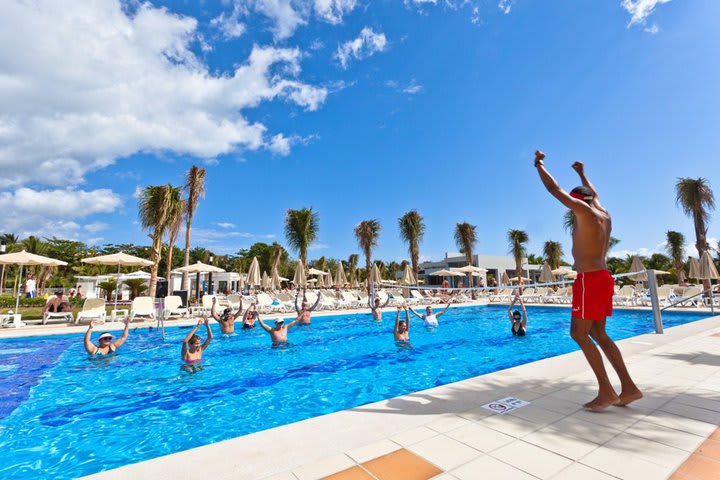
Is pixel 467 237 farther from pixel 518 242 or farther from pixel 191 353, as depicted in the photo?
pixel 191 353

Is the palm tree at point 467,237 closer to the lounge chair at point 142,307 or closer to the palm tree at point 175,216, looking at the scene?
the palm tree at point 175,216

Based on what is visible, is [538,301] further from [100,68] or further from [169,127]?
[100,68]

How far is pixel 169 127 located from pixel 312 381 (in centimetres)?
1125

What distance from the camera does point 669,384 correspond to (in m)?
4.04

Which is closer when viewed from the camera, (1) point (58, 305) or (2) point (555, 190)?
(2) point (555, 190)

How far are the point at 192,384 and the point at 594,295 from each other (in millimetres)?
6833

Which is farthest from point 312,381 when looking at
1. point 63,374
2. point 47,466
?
point 63,374

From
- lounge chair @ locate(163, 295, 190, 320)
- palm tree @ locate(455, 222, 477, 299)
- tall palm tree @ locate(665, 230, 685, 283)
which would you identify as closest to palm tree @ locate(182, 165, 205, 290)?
lounge chair @ locate(163, 295, 190, 320)

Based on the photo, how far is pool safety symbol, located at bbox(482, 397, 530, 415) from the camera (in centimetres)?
332

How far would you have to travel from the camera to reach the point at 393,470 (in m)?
2.21

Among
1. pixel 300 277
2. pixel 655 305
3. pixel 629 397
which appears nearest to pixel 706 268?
pixel 655 305

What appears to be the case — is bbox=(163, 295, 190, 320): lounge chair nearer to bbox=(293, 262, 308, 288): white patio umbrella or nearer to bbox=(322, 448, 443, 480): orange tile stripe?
bbox=(293, 262, 308, 288): white patio umbrella

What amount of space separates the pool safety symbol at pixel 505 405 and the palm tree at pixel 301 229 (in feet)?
74.4

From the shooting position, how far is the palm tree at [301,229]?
25.7 metres
